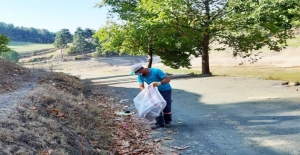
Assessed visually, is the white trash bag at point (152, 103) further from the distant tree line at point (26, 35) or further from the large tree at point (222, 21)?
the distant tree line at point (26, 35)

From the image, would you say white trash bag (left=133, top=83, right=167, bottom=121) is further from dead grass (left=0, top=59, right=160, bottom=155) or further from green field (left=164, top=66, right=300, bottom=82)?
green field (left=164, top=66, right=300, bottom=82)

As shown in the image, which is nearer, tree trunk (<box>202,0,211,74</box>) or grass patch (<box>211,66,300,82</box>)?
tree trunk (<box>202,0,211,74</box>)

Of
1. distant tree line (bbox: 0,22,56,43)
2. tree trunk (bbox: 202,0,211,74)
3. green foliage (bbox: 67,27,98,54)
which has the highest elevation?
distant tree line (bbox: 0,22,56,43)

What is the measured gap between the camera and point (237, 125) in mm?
6863

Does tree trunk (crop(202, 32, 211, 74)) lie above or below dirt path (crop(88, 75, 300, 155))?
above

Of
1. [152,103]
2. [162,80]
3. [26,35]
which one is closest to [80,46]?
[26,35]

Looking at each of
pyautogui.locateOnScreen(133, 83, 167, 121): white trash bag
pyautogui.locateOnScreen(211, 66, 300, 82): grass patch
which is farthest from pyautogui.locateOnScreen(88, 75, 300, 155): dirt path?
pyautogui.locateOnScreen(211, 66, 300, 82): grass patch

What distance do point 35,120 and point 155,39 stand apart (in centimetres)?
1798

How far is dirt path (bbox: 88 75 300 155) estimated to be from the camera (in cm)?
541

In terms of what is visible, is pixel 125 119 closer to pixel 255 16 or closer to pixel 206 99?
pixel 206 99

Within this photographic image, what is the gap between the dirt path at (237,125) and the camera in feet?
17.8

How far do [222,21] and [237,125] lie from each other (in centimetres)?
1278

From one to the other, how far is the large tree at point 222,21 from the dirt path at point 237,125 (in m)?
6.76

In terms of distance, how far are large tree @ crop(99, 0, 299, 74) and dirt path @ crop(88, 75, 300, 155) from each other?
6759 millimetres
